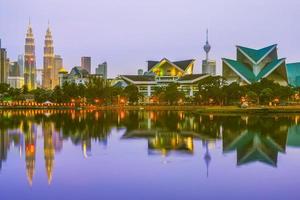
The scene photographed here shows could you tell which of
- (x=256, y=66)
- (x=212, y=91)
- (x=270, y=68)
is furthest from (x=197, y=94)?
(x=270, y=68)

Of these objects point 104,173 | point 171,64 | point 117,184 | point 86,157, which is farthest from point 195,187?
point 171,64

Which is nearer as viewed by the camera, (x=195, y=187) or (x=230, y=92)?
(x=195, y=187)

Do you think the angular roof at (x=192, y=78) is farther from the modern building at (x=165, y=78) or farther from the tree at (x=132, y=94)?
A: the tree at (x=132, y=94)

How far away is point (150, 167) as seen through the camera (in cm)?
1234

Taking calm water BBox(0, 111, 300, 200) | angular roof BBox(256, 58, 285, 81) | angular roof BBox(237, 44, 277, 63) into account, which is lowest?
calm water BBox(0, 111, 300, 200)

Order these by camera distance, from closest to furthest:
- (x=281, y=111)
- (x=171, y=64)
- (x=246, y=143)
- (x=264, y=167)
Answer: (x=264, y=167), (x=246, y=143), (x=281, y=111), (x=171, y=64)

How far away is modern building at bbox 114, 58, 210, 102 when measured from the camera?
8881 centimetres

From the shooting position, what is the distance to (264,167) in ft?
40.5

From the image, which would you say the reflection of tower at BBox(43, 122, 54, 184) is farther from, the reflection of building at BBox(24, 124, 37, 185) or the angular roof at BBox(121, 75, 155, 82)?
the angular roof at BBox(121, 75, 155, 82)

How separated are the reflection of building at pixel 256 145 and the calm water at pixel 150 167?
0.03 metres

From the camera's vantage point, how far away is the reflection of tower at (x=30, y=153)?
11438 millimetres

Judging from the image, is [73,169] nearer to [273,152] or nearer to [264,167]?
[264,167]

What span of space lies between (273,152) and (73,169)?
7145 mm

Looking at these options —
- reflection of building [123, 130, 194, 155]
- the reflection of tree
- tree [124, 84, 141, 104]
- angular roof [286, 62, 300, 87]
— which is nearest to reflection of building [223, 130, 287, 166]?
the reflection of tree
